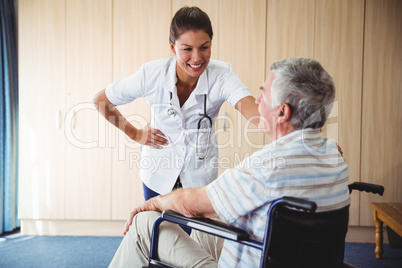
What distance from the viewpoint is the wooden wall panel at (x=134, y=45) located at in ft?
10.4

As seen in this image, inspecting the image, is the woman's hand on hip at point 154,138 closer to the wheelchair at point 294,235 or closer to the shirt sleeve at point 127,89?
the shirt sleeve at point 127,89

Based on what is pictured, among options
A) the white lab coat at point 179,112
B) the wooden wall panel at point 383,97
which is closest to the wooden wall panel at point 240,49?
the wooden wall panel at point 383,97

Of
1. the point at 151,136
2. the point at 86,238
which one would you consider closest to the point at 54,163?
the point at 86,238

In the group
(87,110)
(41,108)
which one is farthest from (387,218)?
(41,108)

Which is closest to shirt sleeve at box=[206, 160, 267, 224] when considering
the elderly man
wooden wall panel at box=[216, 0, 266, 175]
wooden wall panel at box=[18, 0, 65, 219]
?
the elderly man

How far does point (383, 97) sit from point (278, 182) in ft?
8.17

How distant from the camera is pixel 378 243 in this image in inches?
110

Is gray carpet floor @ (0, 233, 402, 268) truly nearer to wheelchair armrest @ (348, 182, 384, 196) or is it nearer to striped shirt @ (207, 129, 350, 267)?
wheelchair armrest @ (348, 182, 384, 196)

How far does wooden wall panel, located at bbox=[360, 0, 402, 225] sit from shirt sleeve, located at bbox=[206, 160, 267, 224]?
7.86 ft

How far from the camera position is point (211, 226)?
1051mm

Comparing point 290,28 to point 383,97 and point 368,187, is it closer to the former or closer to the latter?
point 383,97

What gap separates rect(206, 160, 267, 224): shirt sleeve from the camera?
103 cm

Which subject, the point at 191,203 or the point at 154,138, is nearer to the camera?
the point at 191,203

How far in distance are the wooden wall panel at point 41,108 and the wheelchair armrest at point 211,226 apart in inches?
95.3
